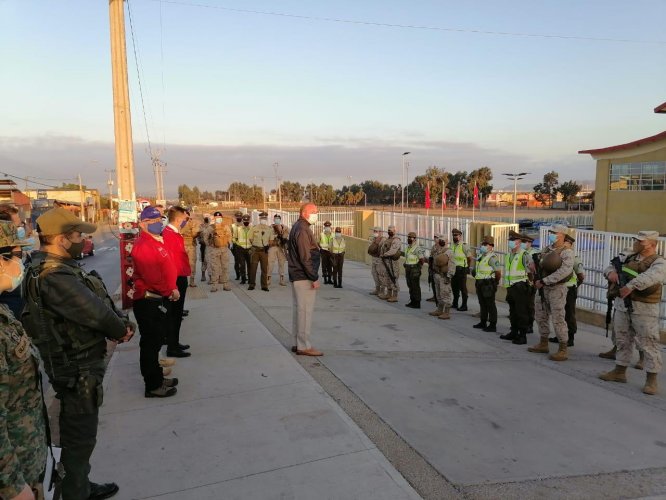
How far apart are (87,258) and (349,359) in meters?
19.1

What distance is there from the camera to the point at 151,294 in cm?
448

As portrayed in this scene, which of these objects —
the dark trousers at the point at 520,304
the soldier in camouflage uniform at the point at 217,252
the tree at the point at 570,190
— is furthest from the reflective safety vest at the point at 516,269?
the tree at the point at 570,190

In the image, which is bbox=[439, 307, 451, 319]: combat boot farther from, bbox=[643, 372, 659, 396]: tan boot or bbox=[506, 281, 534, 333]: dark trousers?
bbox=[643, 372, 659, 396]: tan boot

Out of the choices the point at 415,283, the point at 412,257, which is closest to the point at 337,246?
the point at 412,257

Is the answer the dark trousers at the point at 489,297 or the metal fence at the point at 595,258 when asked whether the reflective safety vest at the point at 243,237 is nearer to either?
the dark trousers at the point at 489,297

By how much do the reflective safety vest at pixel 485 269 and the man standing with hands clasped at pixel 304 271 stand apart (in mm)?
3645

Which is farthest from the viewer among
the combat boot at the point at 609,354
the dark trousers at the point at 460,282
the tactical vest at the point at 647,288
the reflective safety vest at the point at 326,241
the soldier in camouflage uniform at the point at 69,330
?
the reflective safety vest at the point at 326,241

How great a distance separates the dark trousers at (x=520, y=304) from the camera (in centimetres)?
Answer: 741

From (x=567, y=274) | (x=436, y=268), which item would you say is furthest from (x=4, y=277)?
(x=436, y=268)

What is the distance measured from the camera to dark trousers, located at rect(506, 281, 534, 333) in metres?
7.41

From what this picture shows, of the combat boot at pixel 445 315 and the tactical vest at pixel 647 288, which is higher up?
the tactical vest at pixel 647 288

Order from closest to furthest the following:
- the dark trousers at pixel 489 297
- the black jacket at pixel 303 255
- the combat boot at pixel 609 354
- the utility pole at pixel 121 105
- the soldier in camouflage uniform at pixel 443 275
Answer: the black jacket at pixel 303 255 < the combat boot at pixel 609 354 < the dark trousers at pixel 489 297 < the soldier in camouflage uniform at pixel 443 275 < the utility pole at pixel 121 105

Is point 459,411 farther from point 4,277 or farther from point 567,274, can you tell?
point 4,277

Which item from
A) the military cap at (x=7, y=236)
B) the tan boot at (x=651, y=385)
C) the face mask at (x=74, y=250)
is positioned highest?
the military cap at (x=7, y=236)
